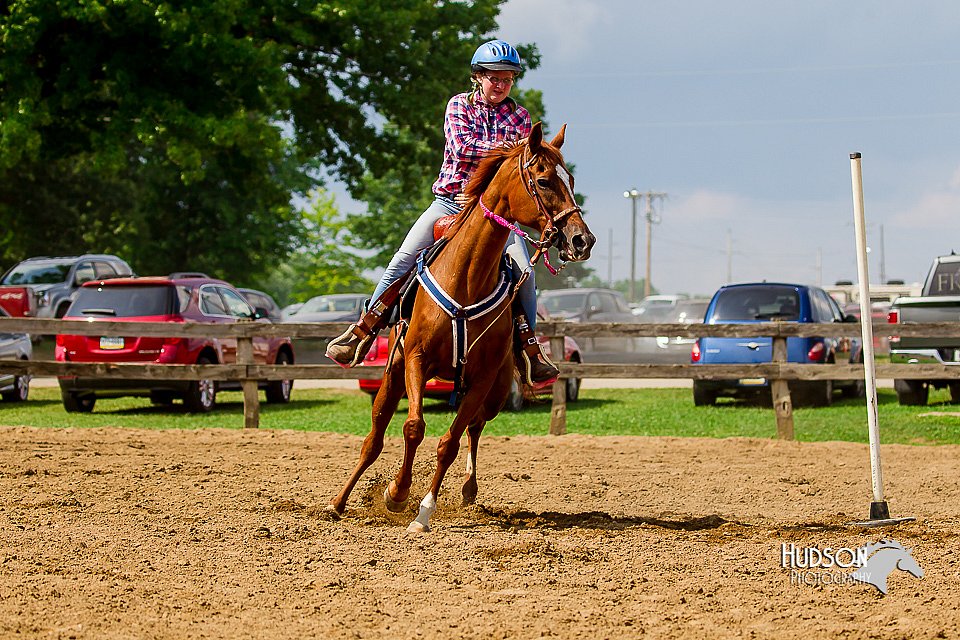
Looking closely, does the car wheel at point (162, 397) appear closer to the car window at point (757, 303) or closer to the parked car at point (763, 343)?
the parked car at point (763, 343)

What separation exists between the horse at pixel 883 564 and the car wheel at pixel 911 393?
40.7 feet

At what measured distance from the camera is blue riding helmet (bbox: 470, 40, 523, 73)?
732 cm

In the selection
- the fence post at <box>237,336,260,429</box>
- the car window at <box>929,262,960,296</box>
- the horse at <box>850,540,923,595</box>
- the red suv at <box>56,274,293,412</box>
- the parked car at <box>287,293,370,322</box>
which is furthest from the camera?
the parked car at <box>287,293,370,322</box>

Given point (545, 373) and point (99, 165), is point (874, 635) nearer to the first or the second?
point (545, 373)

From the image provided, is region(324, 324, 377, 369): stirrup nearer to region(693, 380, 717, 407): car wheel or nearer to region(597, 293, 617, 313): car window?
region(693, 380, 717, 407): car wheel

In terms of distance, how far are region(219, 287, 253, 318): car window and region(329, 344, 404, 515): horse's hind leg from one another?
434 inches

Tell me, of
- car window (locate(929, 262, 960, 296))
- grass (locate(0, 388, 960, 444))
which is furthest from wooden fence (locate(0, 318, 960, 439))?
car window (locate(929, 262, 960, 296))

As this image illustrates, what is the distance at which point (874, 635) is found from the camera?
4605 millimetres

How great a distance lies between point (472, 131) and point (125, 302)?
10654 millimetres

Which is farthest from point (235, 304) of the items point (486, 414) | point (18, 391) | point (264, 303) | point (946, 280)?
point (946, 280)

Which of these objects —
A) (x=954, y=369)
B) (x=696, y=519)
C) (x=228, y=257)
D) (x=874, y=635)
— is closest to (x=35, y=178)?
(x=228, y=257)

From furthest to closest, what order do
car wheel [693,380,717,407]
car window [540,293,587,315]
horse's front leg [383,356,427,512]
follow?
car window [540,293,587,315]
car wheel [693,380,717,407]
horse's front leg [383,356,427,512]

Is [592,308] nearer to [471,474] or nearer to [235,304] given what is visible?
[235,304]

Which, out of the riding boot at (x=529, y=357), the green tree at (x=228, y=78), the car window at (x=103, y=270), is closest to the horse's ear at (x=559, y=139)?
the riding boot at (x=529, y=357)
